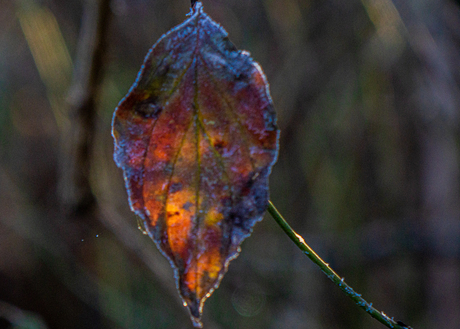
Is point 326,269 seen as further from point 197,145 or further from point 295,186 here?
point 295,186

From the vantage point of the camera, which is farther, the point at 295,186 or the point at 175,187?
the point at 295,186

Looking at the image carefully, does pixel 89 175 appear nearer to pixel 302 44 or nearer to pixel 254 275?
pixel 302 44

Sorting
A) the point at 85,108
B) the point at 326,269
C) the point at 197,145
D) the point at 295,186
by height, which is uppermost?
the point at 85,108

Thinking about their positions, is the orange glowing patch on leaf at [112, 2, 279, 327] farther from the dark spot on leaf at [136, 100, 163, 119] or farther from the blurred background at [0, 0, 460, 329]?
the blurred background at [0, 0, 460, 329]

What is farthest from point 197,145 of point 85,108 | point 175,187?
point 85,108

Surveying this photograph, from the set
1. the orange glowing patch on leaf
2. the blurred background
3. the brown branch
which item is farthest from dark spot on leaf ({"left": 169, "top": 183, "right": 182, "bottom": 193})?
the blurred background

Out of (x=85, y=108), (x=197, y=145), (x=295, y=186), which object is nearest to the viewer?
(x=197, y=145)

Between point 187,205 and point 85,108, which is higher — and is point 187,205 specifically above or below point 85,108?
below

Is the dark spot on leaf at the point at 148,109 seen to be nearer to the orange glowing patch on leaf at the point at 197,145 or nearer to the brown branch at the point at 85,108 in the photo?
the orange glowing patch on leaf at the point at 197,145
